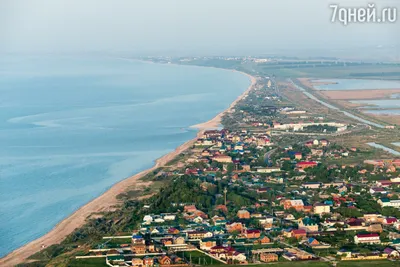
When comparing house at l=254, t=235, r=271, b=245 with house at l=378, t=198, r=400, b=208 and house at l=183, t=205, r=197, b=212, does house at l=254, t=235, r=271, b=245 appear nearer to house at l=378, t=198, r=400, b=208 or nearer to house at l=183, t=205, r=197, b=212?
house at l=183, t=205, r=197, b=212

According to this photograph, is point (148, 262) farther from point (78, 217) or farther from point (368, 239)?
point (368, 239)

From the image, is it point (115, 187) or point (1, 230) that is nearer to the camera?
point (1, 230)

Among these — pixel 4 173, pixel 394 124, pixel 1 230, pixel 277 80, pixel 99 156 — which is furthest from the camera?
pixel 277 80

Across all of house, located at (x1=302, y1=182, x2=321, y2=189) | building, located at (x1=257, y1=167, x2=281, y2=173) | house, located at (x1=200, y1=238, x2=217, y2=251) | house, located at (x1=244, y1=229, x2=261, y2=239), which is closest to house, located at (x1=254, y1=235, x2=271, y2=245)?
house, located at (x1=244, y1=229, x2=261, y2=239)

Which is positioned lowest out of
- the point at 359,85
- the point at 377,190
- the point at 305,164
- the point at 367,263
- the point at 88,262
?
the point at 367,263

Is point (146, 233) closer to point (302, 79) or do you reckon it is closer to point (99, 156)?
point (99, 156)

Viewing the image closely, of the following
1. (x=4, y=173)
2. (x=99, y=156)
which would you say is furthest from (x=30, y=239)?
(x=99, y=156)

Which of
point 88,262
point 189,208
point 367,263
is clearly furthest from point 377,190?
point 88,262
